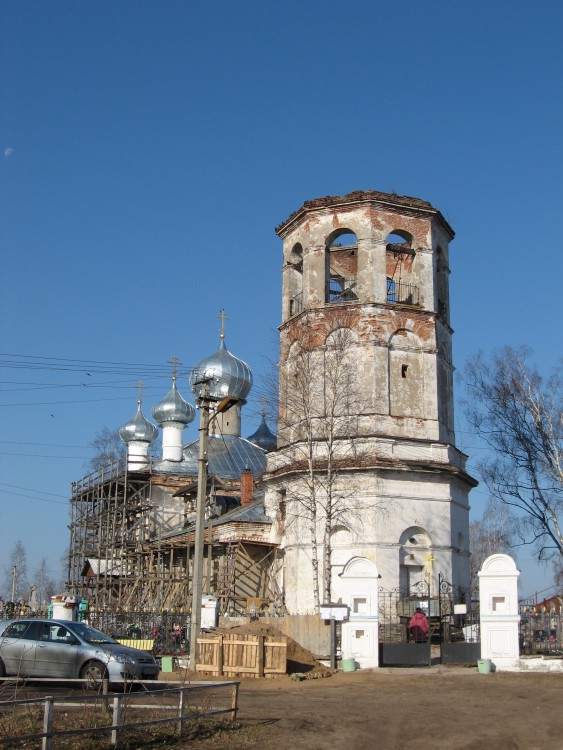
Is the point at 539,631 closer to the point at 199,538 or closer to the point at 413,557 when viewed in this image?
the point at 413,557

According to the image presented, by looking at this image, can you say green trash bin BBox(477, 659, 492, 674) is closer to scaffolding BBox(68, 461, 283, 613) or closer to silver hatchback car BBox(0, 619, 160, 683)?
silver hatchback car BBox(0, 619, 160, 683)

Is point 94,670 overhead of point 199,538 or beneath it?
beneath

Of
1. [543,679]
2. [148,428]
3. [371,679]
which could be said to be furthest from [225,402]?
[148,428]

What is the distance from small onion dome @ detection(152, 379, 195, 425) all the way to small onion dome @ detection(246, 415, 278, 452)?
453 cm

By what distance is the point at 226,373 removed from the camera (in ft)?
156

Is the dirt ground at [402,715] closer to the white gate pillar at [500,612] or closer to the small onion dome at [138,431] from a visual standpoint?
the white gate pillar at [500,612]

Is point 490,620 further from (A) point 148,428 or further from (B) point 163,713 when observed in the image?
(A) point 148,428

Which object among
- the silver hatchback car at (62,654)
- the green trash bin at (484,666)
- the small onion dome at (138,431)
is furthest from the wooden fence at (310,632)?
the small onion dome at (138,431)

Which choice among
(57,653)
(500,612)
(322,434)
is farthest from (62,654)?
(322,434)

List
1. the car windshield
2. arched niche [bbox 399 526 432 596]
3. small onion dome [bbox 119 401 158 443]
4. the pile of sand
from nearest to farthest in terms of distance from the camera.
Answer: the car windshield < the pile of sand < arched niche [bbox 399 526 432 596] < small onion dome [bbox 119 401 158 443]

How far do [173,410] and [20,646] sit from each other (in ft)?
104

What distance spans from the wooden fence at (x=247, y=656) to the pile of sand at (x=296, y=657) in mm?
455

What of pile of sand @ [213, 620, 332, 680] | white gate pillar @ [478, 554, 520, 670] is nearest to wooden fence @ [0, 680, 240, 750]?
pile of sand @ [213, 620, 332, 680]

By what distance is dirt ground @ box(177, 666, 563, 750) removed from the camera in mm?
11422
